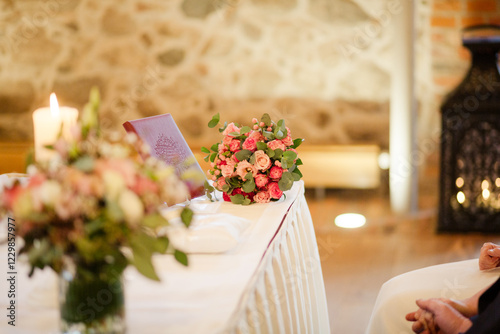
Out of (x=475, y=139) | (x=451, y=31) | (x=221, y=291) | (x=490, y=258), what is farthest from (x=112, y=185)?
(x=451, y=31)

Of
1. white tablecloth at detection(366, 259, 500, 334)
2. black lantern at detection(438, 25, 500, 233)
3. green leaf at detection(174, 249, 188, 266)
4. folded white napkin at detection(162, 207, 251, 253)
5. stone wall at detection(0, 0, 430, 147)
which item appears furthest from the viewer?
stone wall at detection(0, 0, 430, 147)

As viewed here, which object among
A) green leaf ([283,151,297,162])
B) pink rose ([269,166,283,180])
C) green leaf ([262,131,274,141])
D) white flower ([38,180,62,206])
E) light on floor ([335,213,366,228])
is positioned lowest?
light on floor ([335,213,366,228])

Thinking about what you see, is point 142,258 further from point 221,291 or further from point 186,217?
point 221,291

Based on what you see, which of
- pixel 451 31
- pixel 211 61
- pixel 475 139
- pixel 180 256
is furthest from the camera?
pixel 211 61

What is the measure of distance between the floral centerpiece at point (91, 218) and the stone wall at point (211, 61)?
364 centimetres

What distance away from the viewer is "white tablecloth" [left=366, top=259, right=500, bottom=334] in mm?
1740

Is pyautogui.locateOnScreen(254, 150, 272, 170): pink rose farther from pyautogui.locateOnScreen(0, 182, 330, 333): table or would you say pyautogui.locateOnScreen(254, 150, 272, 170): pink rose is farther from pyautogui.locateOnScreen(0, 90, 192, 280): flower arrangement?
pyautogui.locateOnScreen(0, 90, 192, 280): flower arrangement

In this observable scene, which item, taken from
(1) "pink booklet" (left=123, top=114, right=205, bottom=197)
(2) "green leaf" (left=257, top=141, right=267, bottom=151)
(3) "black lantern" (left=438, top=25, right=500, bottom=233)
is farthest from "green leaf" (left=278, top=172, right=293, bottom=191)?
(3) "black lantern" (left=438, top=25, right=500, bottom=233)

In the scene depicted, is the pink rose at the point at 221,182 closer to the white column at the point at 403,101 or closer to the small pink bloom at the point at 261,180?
the small pink bloom at the point at 261,180

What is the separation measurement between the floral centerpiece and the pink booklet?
91 centimetres

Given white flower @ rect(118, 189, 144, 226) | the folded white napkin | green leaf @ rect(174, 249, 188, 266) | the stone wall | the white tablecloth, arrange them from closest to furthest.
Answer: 1. white flower @ rect(118, 189, 144, 226)
2. green leaf @ rect(174, 249, 188, 266)
3. the folded white napkin
4. the white tablecloth
5. the stone wall

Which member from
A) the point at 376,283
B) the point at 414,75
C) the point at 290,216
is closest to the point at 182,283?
the point at 290,216

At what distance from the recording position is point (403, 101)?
3963mm

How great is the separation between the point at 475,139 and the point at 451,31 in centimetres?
107
